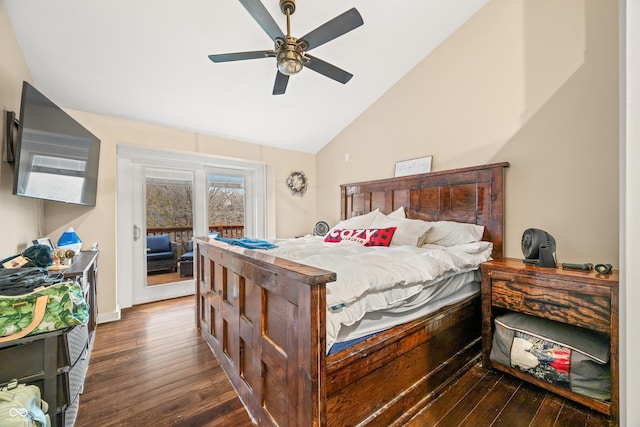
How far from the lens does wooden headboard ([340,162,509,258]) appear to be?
246cm

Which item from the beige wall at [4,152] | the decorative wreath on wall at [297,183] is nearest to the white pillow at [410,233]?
the decorative wreath on wall at [297,183]

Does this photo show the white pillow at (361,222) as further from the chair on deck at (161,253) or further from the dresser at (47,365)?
the dresser at (47,365)

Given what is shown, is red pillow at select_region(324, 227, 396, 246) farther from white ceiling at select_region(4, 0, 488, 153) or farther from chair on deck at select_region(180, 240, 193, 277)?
chair on deck at select_region(180, 240, 193, 277)

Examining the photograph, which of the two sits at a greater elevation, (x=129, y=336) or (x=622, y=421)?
(x=622, y=421)

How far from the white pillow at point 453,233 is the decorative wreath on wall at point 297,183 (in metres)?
2.45

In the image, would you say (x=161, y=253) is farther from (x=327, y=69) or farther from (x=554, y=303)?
(x=554, y=303)

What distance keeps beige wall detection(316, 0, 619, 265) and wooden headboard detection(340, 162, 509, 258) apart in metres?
0.10

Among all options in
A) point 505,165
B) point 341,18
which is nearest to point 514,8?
point 505,165

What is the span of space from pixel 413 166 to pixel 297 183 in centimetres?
203

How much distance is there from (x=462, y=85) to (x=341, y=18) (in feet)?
5.48

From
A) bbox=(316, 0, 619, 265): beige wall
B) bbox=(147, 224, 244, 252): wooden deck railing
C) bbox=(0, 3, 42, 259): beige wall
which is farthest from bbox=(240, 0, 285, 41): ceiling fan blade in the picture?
bbox=(147, 224, 244, 252): wooden deck railing

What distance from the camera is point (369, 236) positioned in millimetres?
2695

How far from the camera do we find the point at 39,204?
258cm

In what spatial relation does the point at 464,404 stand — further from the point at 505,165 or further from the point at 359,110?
the point at 359,110
